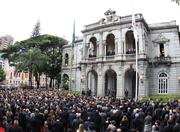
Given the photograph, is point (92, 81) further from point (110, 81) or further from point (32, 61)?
point (32, 61)

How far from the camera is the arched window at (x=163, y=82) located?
40.4 meters

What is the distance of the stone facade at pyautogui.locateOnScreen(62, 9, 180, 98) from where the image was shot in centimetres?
3914

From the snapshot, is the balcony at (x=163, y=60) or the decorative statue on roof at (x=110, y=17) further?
the decorative statue on roof at (x=110, y=17)

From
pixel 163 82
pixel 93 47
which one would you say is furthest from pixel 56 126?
pixel 93 47

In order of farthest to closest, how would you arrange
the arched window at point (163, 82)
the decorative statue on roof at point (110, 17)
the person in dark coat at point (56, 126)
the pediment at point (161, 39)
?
the decorative statue on roof at point (110, 17) < the pediment at point (161, 39) < the arched window at point (163, 82) < the person in dark coat at point (56, 126)

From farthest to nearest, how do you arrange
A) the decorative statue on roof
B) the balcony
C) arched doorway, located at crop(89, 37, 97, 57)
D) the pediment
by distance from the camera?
1. arched doorway, located at crop(89, 37, 97, 57)
2. the decorative statue on roof
3. the pediment
4. the balcony

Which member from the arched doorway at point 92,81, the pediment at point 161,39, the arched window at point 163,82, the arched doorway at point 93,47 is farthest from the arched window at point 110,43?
the arched window at point 163,82

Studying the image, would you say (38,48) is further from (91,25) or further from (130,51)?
(130,51)

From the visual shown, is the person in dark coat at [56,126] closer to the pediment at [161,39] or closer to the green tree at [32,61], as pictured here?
the pediment at [161,39]

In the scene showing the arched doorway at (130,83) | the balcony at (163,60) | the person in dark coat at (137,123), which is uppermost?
the balcony at (163,60)

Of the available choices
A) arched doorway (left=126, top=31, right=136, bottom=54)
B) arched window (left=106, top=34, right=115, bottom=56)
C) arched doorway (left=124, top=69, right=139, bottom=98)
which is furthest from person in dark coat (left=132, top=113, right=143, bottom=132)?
arched window (left=106, top=34, right=115, bottom=56)

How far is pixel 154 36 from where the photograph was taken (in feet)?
138

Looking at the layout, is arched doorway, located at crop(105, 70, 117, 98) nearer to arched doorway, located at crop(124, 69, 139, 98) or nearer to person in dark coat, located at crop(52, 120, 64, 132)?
arched doorway, located at crop(124, 69, 139, 98)

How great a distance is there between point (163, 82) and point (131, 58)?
5.65m
